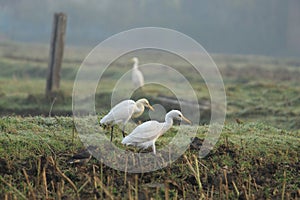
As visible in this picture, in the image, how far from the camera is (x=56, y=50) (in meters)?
15.1

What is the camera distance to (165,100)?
48.4ft

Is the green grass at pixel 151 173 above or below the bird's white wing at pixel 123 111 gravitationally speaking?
below

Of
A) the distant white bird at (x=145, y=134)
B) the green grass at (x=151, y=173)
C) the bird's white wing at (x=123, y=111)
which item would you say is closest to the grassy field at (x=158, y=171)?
the green grass at (x=151, y=173)

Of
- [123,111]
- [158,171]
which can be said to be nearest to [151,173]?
[158,171]

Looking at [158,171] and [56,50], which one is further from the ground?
[56,50]

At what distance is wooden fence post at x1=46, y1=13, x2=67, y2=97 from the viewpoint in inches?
591

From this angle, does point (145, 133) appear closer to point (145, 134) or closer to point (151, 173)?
point (145, 134)

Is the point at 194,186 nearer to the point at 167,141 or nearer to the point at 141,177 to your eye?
the point at 141,177

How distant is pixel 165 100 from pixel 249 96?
10.7ft

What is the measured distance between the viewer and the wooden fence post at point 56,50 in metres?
15.0

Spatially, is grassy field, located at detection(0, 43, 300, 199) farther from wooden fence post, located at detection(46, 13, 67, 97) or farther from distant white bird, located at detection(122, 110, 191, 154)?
wooden fence post, located at detection(46, 13, 67, 97)

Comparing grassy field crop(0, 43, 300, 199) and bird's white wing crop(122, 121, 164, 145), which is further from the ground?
bird's white wing crop(122, 121, 164, 145)

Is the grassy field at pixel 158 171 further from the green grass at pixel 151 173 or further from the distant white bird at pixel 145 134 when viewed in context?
the distant white bird at pixel 145 134

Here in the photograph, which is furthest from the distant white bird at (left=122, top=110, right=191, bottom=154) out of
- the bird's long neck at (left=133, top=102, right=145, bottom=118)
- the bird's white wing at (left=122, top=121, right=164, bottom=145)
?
the bird's long neck at (left=133, top=102, right=145, bottom=118)
